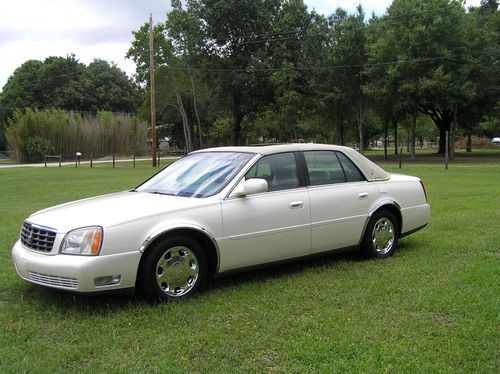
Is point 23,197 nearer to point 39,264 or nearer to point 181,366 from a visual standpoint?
point 39,264

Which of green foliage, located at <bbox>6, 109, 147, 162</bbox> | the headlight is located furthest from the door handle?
green foliage, located at <bbox>6, 109, 147, 162</bbox>

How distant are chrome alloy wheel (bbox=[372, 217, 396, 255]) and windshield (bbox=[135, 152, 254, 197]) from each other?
198cm

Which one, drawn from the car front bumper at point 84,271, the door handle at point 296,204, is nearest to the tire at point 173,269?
the car front bumper at point 84,271

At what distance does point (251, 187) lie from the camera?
205 inches

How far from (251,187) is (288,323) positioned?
148cm

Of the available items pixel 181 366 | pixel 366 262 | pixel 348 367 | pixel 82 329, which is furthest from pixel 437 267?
pixel 82 329

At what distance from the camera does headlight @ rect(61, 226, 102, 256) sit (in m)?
4.47

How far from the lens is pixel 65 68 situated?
75188mm

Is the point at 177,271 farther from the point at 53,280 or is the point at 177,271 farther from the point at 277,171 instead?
the point at 277,171

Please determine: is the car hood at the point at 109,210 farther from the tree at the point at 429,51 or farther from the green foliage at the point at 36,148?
the green foliage at the point at 36,148

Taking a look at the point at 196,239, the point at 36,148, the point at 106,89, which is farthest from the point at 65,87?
Answer: the point at 196,239

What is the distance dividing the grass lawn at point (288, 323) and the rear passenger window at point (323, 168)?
1032mm

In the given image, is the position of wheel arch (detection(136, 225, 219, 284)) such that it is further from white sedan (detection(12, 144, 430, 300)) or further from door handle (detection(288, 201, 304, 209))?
door handle (detection(288, 201, 304, 209))

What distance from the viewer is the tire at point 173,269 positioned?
15.4 ft
